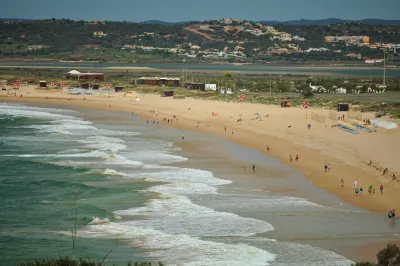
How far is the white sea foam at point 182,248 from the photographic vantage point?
23.2 metres

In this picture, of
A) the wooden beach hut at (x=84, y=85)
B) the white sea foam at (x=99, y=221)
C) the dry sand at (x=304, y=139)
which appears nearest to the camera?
the white sea foam at (x=99, y=221)

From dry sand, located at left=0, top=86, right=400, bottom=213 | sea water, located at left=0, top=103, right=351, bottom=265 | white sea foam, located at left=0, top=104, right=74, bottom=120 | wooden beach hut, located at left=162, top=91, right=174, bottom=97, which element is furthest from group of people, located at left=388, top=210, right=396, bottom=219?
wooden beach hut, located at left=162, top=91, right=174, bottom=97

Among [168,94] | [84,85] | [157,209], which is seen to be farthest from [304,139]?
[84,85]

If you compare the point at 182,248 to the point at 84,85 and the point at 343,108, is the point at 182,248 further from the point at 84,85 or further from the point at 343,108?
the point at 84,85

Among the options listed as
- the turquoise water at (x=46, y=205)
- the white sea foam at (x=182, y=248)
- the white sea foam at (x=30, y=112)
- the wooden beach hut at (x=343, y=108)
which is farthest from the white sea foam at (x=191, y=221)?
the white sea foam at (x=30, y=112)

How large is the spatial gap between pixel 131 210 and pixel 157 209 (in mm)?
1061

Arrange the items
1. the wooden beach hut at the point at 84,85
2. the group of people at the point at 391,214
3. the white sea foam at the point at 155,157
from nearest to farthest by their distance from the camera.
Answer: the group of people at the point at 391,214 < the white sea foam at the point at 155,157 < the wooden beach hut at the point at 84,85

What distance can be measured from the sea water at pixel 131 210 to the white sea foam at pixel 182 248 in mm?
33

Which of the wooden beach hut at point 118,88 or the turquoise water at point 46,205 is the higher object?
the wooden beach hut at point 118,88

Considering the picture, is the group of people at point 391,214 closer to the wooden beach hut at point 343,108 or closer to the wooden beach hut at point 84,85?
the wooden beach hut at point 343,108

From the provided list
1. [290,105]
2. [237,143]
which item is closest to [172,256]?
[237,143]

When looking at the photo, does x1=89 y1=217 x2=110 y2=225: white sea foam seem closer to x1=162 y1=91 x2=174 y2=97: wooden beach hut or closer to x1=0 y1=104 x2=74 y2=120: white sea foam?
x1=0 y1=104 x2=74 y2=120: white sea foam

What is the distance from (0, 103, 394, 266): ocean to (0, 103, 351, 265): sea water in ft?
0.13

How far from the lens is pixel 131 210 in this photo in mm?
29219
